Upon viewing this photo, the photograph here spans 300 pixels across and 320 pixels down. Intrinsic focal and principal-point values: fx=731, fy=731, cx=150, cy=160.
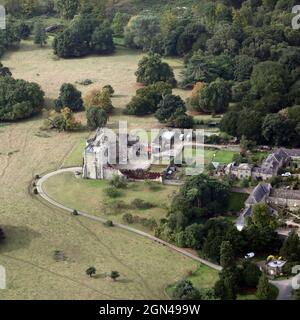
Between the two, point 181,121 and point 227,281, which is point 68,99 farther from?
point 227,281

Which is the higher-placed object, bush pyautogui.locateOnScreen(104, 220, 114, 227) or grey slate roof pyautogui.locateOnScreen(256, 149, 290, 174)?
grey slate roof pyautogui.locateOnScreen(256, 149, 290, 174)

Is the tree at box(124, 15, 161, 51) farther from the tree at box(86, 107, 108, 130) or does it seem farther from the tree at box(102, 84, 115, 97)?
the tree at box(86, 107, 108, 130)

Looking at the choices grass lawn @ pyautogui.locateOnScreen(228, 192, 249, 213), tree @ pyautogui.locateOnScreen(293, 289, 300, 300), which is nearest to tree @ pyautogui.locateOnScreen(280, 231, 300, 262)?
tree @ pyautogui.locateOnScreen(293, 289, 300, 300)

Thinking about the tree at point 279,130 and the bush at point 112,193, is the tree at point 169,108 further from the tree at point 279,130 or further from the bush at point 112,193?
the bush at point 112,193

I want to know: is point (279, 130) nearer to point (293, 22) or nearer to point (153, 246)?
point (153, 246)

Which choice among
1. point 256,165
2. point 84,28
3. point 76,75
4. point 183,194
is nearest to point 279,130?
point 256,165

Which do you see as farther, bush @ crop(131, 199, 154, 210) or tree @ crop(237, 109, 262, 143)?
tree @ crop(237, 109, 262, 143)

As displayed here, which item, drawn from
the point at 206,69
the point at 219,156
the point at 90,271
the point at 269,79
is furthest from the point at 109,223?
the point at 206,69
